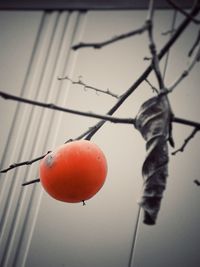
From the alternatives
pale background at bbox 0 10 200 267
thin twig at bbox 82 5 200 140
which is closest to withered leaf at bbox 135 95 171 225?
thin twig at bbox 82 5 200 140

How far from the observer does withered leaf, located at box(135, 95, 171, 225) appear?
0.54 meters

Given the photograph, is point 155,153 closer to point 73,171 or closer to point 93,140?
point 73,171

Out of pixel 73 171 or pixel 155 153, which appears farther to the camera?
pixel 73 171

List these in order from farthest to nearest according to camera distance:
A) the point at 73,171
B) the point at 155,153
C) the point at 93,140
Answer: the point at 93,140 < the point at 73,171 < the point at 155,153

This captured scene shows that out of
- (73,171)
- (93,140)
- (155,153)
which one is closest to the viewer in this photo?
(155,153)

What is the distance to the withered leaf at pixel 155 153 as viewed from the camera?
0.54 metres

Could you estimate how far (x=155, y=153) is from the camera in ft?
1.88

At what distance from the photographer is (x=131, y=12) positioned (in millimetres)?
1678

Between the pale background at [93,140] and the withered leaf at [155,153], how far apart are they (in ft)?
2.15

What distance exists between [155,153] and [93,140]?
32.6 inches

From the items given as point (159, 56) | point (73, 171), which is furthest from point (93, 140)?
point (159, 56)

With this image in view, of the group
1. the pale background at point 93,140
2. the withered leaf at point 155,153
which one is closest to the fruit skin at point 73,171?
the withered leaf at point 155,153

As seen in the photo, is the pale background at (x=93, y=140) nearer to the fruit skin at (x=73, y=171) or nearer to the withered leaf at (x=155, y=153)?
the fruit skin at (x=73, y=171)

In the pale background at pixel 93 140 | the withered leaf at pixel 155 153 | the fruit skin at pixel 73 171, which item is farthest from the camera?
the pale background at pixel 93 140
